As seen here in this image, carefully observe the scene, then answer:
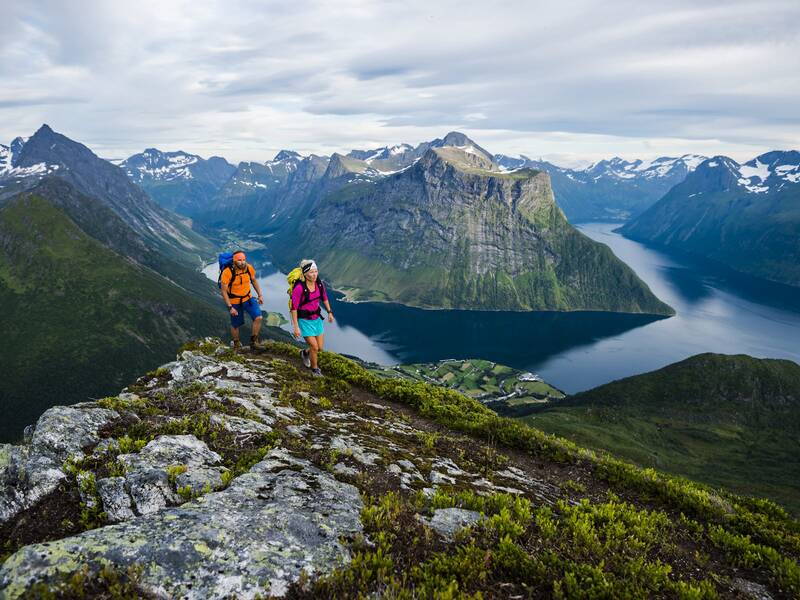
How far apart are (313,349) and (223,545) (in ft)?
49.8

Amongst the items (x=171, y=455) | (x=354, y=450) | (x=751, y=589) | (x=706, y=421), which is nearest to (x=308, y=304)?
(x=354, y=450)

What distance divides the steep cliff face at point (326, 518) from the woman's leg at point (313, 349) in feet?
19.5

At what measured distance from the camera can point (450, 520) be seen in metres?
10.4

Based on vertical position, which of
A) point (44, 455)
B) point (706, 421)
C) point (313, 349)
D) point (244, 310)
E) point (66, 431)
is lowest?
point (706, 421)

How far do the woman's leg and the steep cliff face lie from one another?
594cm

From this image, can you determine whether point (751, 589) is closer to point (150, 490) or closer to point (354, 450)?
point (354, 450)

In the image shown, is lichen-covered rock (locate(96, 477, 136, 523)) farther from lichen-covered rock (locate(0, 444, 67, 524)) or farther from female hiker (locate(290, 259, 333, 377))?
female hiker (locate(290, 259, 333, 377))

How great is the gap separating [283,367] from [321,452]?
37.7 feet

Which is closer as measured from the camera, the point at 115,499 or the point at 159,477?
the point at 115,499

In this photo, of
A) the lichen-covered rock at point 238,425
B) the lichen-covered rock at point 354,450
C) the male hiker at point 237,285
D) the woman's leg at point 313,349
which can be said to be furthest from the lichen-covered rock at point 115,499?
the male hiker at point 237,285

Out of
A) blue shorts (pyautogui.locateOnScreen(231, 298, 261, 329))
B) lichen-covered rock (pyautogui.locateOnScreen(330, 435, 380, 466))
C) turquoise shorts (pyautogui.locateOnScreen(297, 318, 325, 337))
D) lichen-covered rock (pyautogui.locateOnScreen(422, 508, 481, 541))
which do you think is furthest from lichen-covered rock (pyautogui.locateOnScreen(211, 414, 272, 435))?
blue shorts (pyautogui.locateOnScreen(231, 298, 261, 329))

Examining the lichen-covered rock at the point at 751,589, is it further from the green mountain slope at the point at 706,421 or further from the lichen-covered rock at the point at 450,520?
the green mountain slope at the point at 706,421

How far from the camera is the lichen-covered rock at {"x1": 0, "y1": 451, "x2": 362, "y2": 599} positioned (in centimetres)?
686

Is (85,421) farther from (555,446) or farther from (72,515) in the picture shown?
(555,446)
